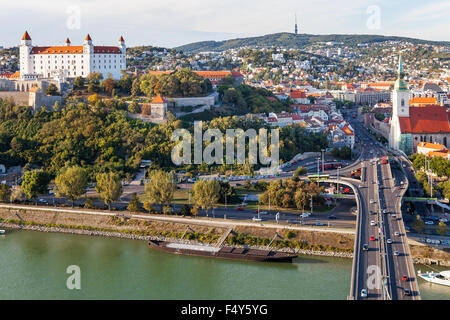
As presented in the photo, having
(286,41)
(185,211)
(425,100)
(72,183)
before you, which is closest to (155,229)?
(185,211)

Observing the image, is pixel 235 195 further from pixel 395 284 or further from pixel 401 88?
pixel 401 88

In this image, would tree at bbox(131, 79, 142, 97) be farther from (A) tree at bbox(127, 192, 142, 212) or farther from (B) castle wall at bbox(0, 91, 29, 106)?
(A) tree at bbox(127, 192, 142, 212)

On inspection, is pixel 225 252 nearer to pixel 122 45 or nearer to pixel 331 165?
pixel 331 165

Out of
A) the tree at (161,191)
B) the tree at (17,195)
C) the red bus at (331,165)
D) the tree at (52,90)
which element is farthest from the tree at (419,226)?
the tree at (52,90)

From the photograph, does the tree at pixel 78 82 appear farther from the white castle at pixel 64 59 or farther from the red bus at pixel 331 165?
the red bus at pixel 331 165

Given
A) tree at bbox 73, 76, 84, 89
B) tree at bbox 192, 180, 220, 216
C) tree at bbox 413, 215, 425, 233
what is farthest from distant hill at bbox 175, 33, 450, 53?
tree at bbox 413, 215, 425, 233

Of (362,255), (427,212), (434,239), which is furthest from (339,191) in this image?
(362,255)
